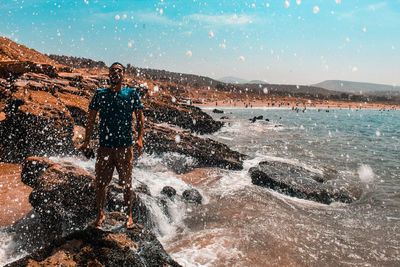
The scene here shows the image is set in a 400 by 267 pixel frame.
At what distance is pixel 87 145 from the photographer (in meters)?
4.17

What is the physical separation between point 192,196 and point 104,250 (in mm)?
5242

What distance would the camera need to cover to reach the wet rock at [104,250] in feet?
10.7

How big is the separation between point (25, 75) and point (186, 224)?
970cm

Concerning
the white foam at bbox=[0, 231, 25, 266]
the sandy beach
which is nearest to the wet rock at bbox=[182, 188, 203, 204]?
the white foam at bbox=[0, 231, 25, 266]

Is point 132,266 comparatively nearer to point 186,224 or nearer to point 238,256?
point 238,256

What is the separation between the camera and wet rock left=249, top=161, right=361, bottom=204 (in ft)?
33.1

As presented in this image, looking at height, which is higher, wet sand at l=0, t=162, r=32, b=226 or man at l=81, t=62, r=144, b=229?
man at l=81, t=62, r=144, b=229

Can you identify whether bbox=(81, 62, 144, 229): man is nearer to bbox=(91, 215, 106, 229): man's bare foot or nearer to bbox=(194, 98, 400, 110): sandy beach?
bbox=(91, 215, 106, 229): man's bare foot

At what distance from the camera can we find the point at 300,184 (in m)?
10.7

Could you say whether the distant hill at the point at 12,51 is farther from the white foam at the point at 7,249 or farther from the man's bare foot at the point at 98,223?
the man's bare foot at the point at 98,223

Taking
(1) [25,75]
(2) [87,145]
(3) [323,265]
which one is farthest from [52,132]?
(3) [323,265]

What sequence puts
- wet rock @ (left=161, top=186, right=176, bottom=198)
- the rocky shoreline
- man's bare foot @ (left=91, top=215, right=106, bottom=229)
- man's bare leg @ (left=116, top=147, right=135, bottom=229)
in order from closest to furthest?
the rocky shoreline
man's bare foot @ (left=91, top=215, right=106, bottom=229)
man's bare leg @ (left=116, top=147, right=135, bottom=229)
wet rock @ (left=161, top=186, right=176, bottom=198)

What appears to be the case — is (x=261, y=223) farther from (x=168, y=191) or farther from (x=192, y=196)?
(x=168, y=191)

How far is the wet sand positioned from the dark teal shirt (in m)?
3.78
